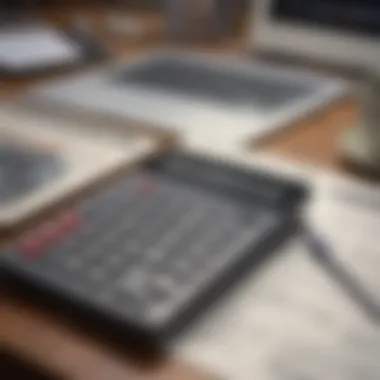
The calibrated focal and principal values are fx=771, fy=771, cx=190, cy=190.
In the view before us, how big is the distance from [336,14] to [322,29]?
3 centimetres

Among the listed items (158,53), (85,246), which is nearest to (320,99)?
(158,53)

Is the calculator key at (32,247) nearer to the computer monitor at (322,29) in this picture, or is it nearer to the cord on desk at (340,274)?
the cord on desk at (340,274)

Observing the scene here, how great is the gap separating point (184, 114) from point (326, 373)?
45 centimetres

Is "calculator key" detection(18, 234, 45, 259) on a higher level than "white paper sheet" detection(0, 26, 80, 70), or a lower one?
lower

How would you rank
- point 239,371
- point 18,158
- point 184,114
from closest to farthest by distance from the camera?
point 239,371, point 18,158, point 184,114

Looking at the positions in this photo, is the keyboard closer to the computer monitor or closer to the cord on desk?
the computer monitor

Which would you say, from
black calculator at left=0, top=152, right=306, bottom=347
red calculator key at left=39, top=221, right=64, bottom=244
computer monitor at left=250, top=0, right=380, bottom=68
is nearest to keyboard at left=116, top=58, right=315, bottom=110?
computer monitor at left=250, top=0, right=380, bottom=68

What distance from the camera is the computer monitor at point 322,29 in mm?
957

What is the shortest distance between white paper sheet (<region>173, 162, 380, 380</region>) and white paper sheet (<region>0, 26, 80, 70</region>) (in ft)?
1.75

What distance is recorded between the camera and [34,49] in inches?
41.4

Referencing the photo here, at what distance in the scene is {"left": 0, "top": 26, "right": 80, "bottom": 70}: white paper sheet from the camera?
3.26 ft

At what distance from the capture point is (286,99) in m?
0.90

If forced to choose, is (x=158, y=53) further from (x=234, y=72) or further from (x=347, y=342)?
(x=347, y=342)

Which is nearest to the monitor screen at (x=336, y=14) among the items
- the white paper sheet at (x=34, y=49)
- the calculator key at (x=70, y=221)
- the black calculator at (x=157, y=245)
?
the white paper sheet at (x=34, y=49)
